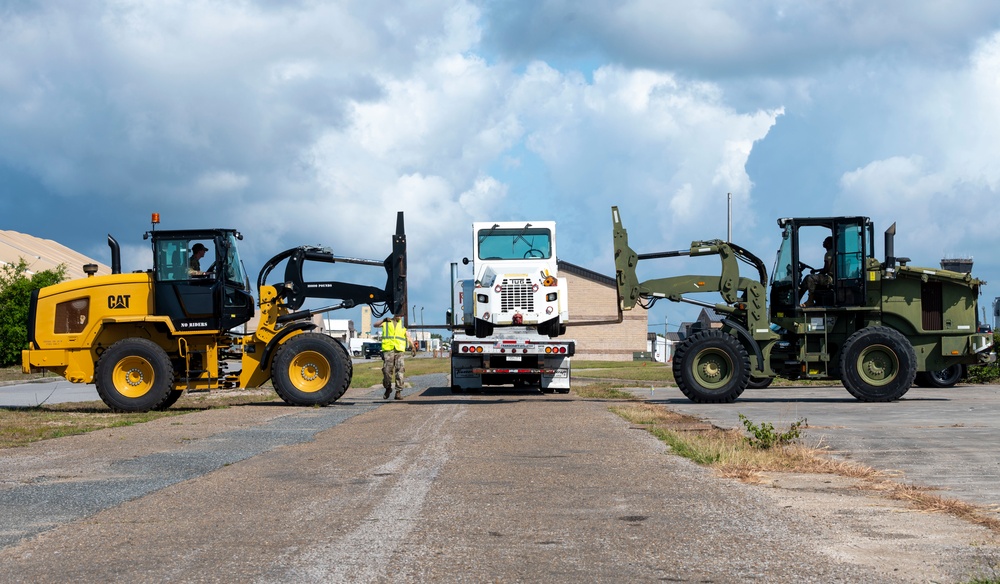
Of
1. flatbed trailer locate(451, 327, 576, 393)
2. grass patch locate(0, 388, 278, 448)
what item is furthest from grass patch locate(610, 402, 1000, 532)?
flatbed trailer locate(451, 327, 576, 393)

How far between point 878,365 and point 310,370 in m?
10.8

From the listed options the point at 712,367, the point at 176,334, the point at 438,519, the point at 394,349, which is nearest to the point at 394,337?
the point at 394,349

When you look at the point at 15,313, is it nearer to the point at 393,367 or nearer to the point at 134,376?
the point at 393,367

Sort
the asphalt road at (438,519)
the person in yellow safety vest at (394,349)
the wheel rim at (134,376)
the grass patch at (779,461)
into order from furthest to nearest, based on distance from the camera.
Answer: the person in yellow safety vest at (394,349) → the wheel rim at (134,376) → the grass patch at (779,461) → the asphalt road at (438,519)

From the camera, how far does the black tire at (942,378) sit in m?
25.7

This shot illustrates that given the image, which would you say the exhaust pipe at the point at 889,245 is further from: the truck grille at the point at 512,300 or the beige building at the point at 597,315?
the beige building at the point at 597,315

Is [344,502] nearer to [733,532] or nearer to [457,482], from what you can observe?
[457,482]

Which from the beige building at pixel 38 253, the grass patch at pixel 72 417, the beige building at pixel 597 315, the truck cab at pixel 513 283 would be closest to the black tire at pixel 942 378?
the truck cab at pixel 513 283

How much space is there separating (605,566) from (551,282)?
17.6 metres

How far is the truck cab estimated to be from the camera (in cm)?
2292

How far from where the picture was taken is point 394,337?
2330cm

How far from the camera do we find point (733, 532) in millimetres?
6590

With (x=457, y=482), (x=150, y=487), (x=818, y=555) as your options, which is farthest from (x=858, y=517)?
(x=150, y=487)

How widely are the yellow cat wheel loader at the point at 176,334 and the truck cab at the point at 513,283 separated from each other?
429 centimetres
